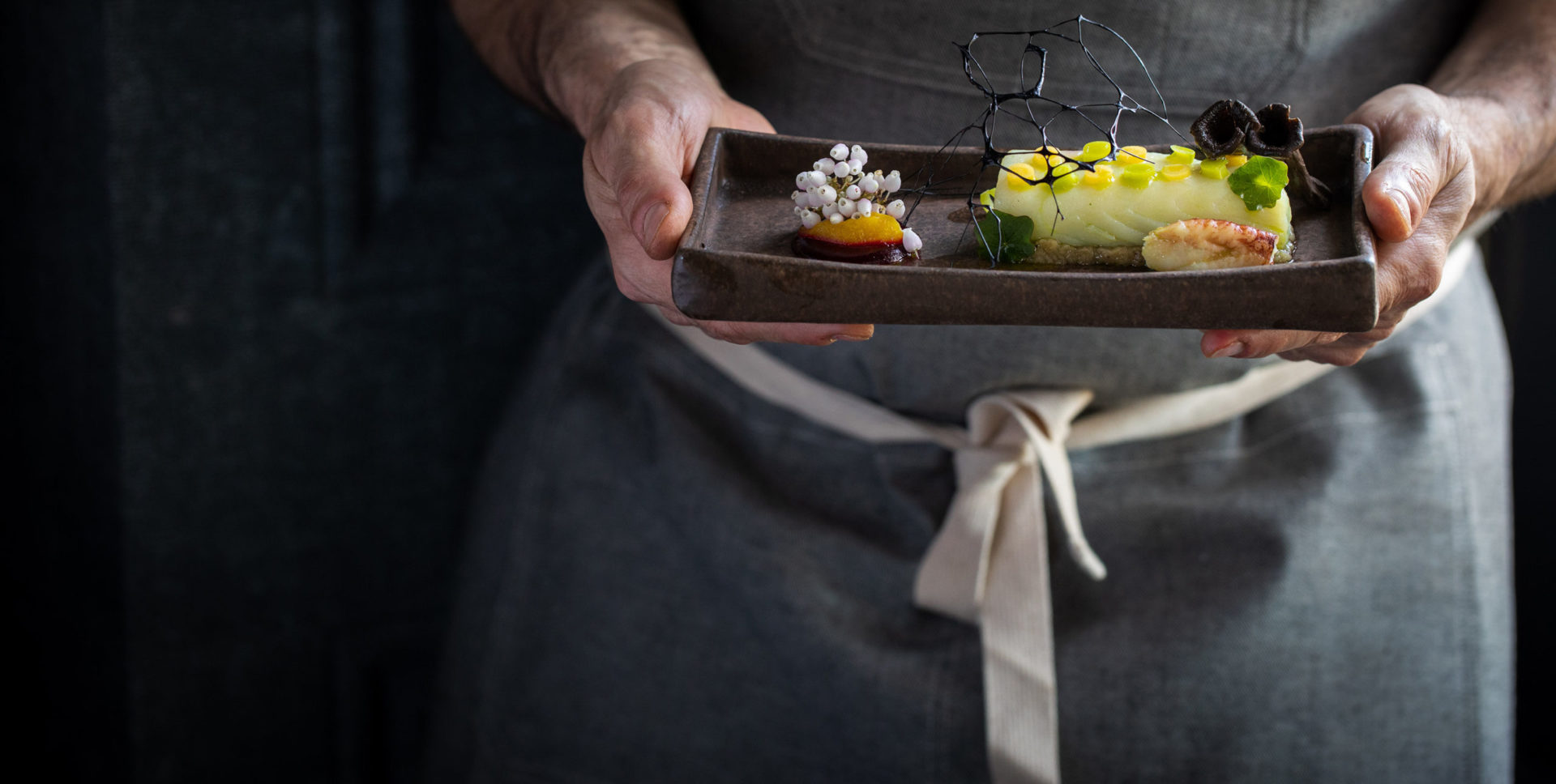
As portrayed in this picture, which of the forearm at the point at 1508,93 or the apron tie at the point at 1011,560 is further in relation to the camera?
the apron tie at the point at 1011,560

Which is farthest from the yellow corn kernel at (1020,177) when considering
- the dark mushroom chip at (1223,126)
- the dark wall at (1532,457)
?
the dark wall at (1532,457)

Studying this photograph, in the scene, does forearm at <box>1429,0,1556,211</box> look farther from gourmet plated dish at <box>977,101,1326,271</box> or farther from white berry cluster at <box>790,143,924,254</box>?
white berry cluster at <box>790,143,924,254</box>

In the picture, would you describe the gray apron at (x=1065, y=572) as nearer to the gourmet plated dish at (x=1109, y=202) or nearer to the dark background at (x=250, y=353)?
the gourmet plated dish at (x=1109, y=202)

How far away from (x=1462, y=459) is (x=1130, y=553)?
32 centimetres

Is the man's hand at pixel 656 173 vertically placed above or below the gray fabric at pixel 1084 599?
above

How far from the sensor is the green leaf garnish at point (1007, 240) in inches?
29.2

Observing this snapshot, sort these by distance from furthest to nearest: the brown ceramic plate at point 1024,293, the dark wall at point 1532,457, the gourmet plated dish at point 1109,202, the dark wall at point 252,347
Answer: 1. the dark wall at point 1532,457
2. the dark wall at point 252,347
3. the gourmet plated dish at point 1109,202
4. the brown ceramic plate at point 1024,293

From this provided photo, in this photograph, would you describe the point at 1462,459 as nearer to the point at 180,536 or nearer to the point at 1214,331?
the point at 1214,331

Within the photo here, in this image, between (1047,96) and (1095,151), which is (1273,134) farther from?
(1047,96)

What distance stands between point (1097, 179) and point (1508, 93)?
1.17 feet

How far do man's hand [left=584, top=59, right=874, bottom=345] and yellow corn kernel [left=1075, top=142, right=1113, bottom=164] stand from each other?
20 centimetres

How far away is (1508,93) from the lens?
87 centimetres

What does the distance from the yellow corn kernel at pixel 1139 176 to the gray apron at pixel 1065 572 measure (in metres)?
0.20

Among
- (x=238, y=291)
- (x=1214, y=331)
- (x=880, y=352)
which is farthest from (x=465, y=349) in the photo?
(x=1214, y=331)
